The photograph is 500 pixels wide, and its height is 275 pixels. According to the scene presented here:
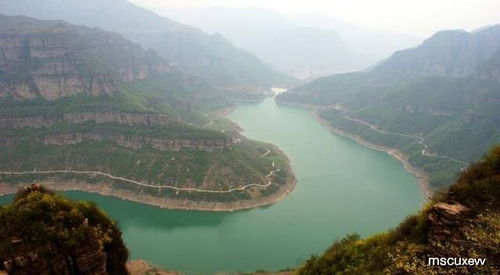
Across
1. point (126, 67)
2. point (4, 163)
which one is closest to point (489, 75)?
point (126, 67)

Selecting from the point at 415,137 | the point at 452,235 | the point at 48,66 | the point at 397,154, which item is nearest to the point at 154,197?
the point at 48,66

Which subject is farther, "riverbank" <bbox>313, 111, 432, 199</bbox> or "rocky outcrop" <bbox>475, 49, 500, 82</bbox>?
"rocky outcrop" <bbox>475, 49, 500, 82</bbox>

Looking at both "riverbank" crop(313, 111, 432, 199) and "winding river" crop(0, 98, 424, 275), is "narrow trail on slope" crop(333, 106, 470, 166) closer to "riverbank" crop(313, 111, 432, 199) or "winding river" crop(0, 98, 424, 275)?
"riverbank" crop(313, 111, 432, 199)

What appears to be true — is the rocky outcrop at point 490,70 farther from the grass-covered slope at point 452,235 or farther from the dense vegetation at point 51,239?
the dense vegetation at point 51,239

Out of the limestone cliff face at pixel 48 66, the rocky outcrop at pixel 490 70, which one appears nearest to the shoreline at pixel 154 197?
the limestone cliff face at pixel 48 66

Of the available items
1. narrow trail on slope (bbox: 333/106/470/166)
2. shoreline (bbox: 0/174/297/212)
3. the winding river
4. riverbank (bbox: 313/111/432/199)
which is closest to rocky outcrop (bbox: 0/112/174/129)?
shoreline (bbox: 0/174/297/212)

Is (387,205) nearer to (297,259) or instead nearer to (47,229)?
(297,259)

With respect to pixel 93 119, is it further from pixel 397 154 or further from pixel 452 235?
pixel 452 235
